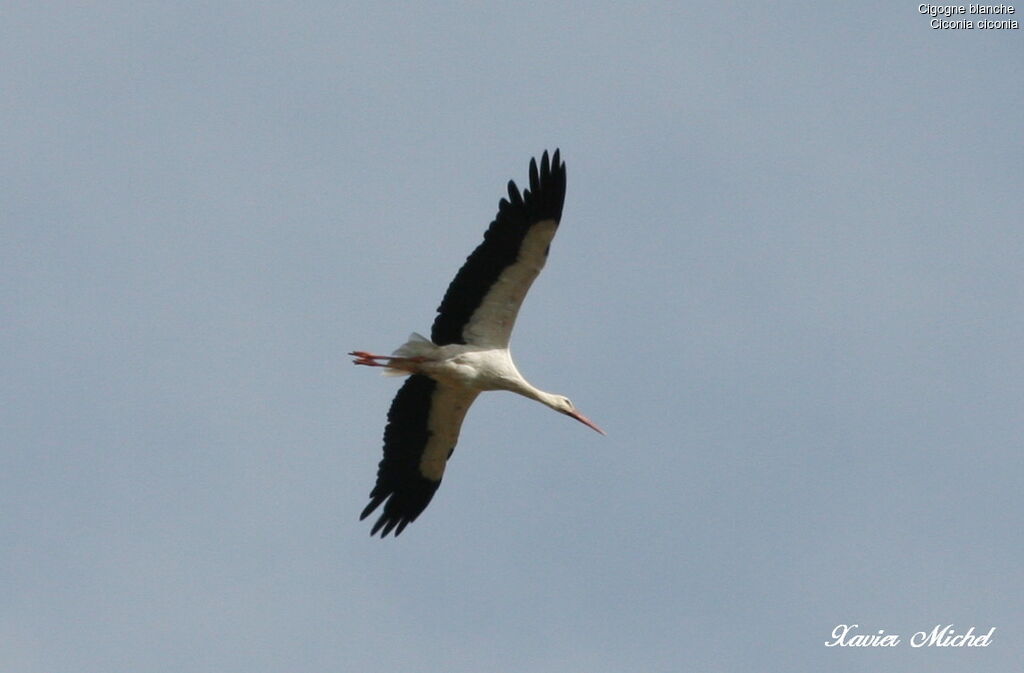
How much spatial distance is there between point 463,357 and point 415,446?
1.71 m

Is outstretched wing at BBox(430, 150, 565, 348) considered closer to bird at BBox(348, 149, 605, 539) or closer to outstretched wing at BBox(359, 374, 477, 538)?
bird at BBox(348, 149, 605, 539)

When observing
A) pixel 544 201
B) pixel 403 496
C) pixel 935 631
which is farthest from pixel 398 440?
pixel 935 631

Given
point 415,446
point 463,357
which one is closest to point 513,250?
point 463,357

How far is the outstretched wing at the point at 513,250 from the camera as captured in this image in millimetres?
14055

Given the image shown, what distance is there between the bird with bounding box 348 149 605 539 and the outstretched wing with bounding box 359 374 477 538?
1 centimetres

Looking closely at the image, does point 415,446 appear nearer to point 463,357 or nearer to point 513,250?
point 463,357

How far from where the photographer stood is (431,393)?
15.3m

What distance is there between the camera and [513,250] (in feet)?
46.2

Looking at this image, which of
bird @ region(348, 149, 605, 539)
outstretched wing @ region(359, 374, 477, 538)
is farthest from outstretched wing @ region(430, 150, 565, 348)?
outstretched wing @ region(359, 374, 477, 538)

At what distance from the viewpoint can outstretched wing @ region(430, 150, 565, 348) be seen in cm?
1405

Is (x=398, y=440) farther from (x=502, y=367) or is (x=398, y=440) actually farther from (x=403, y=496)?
(x=502, y=367)

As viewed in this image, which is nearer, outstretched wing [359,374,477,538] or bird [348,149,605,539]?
bird [348,149,605,539]

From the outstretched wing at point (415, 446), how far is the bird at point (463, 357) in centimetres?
1

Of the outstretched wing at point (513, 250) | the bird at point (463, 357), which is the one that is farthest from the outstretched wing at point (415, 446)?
the outstretched wing at point (513, 250)
